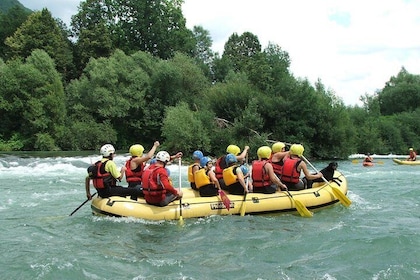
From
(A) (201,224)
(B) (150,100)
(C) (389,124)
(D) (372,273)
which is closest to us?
(D) (372,273)

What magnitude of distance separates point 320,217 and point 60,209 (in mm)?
5450

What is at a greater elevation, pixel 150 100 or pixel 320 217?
pixel 150 100

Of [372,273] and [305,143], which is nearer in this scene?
[372,273]

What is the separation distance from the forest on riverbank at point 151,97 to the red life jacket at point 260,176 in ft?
52.8

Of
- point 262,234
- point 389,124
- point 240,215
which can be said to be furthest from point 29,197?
point 389,124

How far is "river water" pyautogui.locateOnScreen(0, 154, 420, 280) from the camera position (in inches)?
236

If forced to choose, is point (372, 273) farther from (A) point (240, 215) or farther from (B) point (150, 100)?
(B) point (150, 100)

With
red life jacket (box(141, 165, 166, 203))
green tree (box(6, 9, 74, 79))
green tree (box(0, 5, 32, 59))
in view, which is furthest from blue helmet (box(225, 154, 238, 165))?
green tree (box(0, 5, 32, 59))

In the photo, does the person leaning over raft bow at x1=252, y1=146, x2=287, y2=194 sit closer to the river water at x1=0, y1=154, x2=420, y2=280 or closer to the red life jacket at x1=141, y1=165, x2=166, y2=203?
the river water at x1=0, y1=154, x2=420, y2=280

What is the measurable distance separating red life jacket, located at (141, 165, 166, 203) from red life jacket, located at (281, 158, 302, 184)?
9.13ft

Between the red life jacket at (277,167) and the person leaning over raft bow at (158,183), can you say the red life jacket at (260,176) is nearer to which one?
the red life jacket at (277,167)

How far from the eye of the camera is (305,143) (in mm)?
27562

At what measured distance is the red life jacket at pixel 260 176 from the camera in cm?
954

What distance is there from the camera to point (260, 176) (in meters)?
9.56
